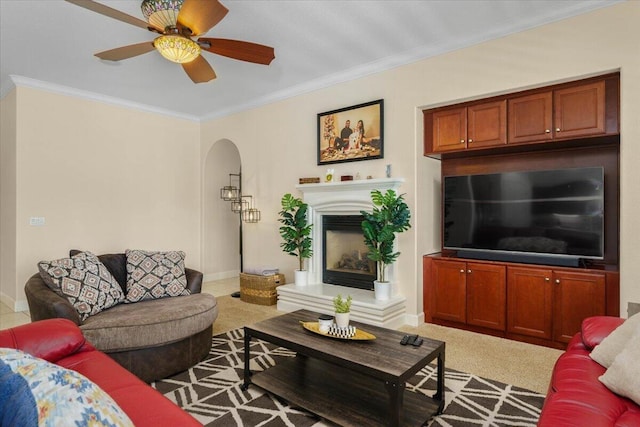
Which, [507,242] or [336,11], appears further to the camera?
[507,242]

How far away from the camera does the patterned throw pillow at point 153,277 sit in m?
3.18

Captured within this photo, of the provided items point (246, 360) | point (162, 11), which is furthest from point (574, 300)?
point (162, 11)

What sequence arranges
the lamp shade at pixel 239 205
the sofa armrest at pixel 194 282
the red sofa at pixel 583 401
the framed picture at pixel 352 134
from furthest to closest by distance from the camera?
the lamp shade at pixel 239 205
the framed picture at pixel 352 134
the sofa armrest at pixel 194 282
the red sofa at pixel 583 401

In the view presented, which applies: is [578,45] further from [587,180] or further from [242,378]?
[242,378]

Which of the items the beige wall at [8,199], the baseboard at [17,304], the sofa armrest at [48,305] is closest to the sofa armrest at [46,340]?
the sofa armrest at [48,305]

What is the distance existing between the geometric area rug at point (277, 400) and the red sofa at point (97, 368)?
2.29 feet

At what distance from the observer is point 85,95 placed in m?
5.02

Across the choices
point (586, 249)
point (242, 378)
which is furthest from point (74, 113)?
point (586, 249)

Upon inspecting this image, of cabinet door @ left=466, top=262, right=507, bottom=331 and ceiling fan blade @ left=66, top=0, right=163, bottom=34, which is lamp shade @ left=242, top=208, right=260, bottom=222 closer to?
cabinet door @ left=466, top=262, right=507, bottom=331

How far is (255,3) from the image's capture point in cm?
292

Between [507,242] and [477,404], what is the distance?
181 cm

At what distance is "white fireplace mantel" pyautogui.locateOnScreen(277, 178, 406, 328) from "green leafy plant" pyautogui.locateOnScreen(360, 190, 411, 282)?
210 mm

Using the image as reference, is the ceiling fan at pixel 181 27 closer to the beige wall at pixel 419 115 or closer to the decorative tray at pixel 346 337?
the beige wall at pixel 419 115

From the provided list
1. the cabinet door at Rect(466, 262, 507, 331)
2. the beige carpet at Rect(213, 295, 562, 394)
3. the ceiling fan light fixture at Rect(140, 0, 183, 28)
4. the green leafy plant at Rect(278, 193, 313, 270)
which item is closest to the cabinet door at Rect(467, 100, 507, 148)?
the cabinet door at Rect(466, 262, 507, 331)
